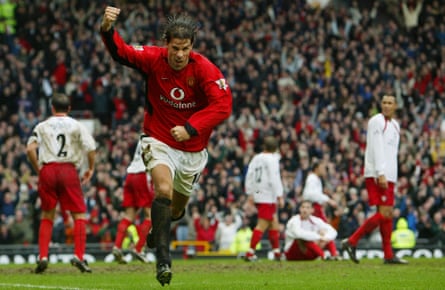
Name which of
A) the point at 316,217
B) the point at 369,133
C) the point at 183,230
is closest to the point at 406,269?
the point at 369,133

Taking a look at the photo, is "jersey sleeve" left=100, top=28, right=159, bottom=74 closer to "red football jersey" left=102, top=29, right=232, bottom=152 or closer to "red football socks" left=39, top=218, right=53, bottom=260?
"red football jersey" left=102, top=29, right=232, bottom=152

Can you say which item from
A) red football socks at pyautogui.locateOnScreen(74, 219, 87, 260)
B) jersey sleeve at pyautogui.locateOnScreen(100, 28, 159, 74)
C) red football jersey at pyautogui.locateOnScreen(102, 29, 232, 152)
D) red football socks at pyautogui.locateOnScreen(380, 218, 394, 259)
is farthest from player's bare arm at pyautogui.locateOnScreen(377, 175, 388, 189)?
jersey sleeve at pyautogui.locateOnScreen(100, 28, 159, 74)

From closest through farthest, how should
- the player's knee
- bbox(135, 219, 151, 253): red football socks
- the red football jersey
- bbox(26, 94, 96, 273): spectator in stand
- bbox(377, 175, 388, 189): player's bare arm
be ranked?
the player's knee → the red football jersey → bbox(26, 94, 96, 273): spectator in stand → bbox(377, 175, 388, 189): player's bare arm → bbox(135, 219, 151, 253): red football socks

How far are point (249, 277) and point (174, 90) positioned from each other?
333 centimetres

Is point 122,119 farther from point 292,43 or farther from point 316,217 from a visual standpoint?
point 316,217

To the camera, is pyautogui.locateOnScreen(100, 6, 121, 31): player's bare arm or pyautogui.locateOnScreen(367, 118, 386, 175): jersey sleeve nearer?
pyautogui.locateOnScreen(100, 6, 121, 31): player's bare arm

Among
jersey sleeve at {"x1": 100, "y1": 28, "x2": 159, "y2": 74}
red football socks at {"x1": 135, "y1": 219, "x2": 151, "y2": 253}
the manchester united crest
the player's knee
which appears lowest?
red football socks at {"x1": 135, "y1": 219, "x2": 151, "y2": 253}

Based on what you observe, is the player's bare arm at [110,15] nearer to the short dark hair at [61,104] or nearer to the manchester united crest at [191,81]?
the manchester united crest at [191,81]

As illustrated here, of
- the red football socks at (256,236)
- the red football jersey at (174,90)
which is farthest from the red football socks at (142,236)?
the red football jersey at (174,90)

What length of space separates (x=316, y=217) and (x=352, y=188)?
763 centimetres

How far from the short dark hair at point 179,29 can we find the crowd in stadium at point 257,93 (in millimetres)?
13584

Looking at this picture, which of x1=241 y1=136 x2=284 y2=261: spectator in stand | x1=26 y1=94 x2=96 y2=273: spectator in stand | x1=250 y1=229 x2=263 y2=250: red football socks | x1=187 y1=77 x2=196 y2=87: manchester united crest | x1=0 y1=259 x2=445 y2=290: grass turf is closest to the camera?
x1=187 y1=77 x2=196 y2=87: manchester united crest

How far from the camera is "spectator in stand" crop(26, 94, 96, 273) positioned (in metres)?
15.0

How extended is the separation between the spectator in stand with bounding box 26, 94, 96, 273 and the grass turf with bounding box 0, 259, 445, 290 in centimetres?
69
